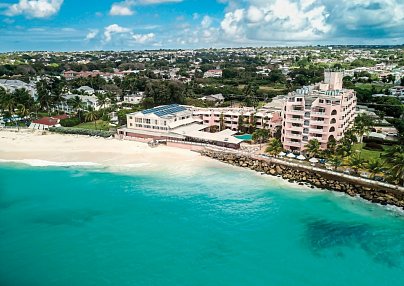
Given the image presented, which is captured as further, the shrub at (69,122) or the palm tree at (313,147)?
the shrub at (69,122)

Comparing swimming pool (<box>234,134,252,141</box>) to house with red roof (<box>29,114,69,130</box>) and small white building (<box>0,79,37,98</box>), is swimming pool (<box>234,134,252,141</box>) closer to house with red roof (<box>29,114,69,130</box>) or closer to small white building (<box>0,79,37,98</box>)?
house with red roof (<box>29,114,69,130</box>)

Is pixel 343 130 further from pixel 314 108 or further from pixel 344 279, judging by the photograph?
pixel 344 279

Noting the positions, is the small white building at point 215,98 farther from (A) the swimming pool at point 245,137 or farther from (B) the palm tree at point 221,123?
(A) the swimming pool at point 245,137

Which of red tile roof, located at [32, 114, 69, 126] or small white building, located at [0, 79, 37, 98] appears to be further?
small white building, located at [0, 79, 37, 98]

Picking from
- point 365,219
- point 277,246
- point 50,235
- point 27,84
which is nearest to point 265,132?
point 365,219

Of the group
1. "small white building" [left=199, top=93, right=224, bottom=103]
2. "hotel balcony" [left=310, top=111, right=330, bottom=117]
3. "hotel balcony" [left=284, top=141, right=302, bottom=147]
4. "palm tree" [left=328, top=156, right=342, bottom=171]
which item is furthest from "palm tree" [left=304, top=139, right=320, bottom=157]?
"small white building" [left=199, top=93, right=224, bottom=103]

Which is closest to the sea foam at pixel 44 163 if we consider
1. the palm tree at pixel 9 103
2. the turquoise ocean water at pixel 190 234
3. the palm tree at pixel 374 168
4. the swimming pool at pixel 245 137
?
the turquoise ocean water at pixel 190 234

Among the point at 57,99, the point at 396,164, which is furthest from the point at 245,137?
the point at 57,99
